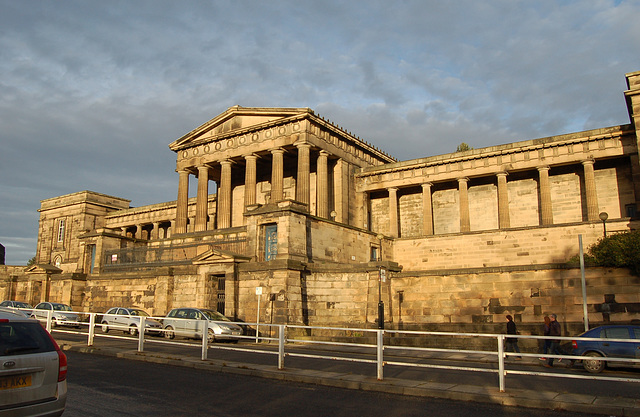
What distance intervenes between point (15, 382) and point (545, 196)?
38.1 metres

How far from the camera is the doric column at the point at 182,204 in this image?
47.5m

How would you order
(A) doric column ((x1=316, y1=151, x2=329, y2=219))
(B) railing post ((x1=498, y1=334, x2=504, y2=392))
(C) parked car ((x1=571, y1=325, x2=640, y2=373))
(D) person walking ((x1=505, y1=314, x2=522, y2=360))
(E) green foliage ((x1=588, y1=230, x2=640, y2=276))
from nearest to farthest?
(B) railing post ((x1=498, y1=334, x2=504, y2=392)), (C) parked car ((x1=571, y1=325, x2=640, y2=373)), (D) person walking ((x1=505, y1=314, x2=522, y2=360)), (E) green foliage ((x1=588, y1=230, x2=640, y2=276)), (A) doric column ((x1=316, y1=151, x2=329, y2=219))

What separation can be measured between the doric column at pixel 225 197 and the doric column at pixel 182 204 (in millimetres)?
3386

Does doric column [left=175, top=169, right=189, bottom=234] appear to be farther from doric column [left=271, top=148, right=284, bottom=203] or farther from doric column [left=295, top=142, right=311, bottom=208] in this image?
doric column [left=295, top=142, right=311, bottom=208]

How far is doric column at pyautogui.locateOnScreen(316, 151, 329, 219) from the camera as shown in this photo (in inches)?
1620

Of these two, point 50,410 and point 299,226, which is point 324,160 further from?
point 50,410

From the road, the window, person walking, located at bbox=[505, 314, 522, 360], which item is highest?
the window

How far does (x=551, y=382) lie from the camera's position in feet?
39.8

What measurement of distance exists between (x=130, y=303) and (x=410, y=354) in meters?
19.9

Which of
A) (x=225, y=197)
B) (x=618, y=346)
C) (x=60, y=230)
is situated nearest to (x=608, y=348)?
(x=618, y=346)

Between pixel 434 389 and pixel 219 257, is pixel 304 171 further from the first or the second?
pixel 434 389

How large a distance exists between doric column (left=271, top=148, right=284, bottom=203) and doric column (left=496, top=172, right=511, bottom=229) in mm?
16725

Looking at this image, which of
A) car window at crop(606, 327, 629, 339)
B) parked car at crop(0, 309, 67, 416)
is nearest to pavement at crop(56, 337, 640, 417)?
parked car at crop(0, 309, 67, 416)

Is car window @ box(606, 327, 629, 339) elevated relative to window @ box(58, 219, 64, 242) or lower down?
lower down
